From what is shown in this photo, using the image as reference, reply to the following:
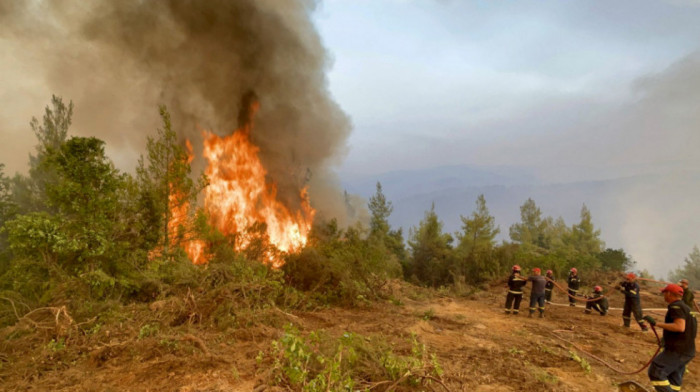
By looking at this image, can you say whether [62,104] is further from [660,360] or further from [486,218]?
[486,218]

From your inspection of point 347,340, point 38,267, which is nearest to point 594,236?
point 347,340

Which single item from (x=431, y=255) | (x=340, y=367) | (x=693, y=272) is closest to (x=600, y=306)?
(x=340, y=367)

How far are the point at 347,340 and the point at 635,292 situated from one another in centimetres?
1047

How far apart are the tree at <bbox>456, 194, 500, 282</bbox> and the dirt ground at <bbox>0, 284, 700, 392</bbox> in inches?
569

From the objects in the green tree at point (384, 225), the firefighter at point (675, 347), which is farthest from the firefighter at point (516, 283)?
the green tree at point (384, 225)

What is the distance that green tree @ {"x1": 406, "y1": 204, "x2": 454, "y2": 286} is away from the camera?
92.5ft

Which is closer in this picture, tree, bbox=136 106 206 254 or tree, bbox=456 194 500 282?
tree, bbox=136 106 206 254

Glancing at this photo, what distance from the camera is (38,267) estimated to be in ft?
28.5

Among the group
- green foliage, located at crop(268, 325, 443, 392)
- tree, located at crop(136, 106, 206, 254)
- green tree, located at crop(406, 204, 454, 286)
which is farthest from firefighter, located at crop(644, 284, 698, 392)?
green tree, located at crop(406, 204, 454, 286)

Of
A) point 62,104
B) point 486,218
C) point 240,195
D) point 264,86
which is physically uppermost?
point 264,86

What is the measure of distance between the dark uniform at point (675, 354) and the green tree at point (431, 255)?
69.2ft

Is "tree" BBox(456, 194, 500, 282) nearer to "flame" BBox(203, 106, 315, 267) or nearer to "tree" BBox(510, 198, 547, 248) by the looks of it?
"flame" BBox(203, 106, 315, 267)

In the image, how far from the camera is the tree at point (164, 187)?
10.9 m

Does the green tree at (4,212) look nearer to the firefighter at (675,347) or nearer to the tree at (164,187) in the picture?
the tree at (164,187)
